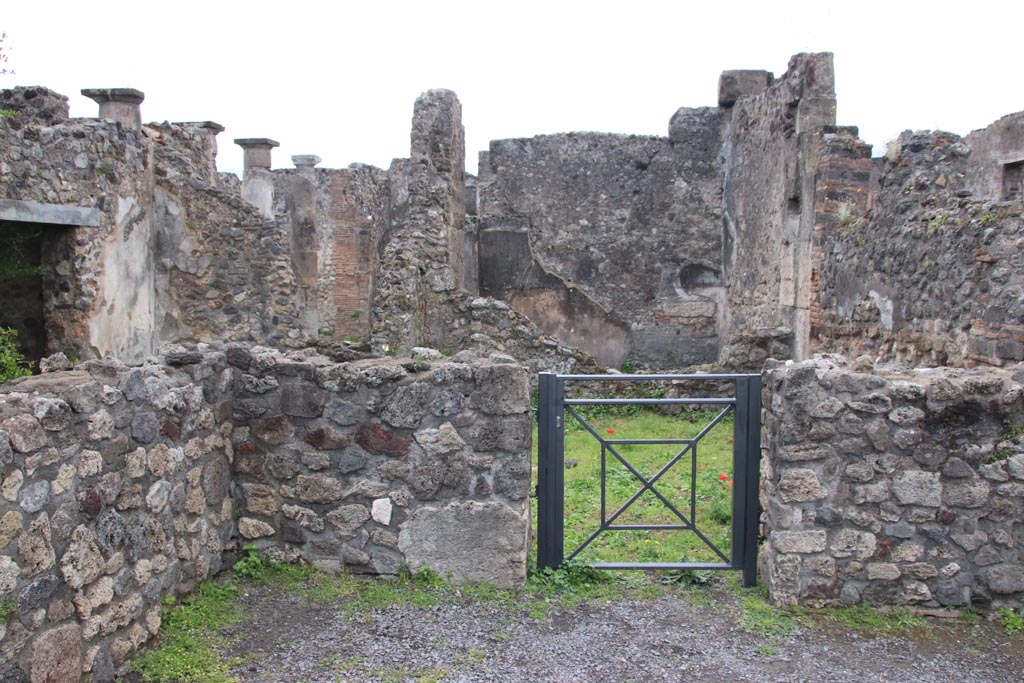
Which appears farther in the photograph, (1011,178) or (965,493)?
(1011,178)

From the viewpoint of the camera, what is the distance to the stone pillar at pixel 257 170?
18016 millimetres

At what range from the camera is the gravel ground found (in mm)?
3512

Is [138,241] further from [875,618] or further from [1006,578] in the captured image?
[1006,578]

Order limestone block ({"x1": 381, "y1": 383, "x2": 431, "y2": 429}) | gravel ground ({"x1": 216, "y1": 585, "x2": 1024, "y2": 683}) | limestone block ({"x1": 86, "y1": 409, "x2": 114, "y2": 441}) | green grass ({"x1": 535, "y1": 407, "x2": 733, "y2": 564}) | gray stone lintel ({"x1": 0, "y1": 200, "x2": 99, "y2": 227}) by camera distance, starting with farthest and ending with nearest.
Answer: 1. gray stone lintel ({"x1": 0, "y1": 200, "x2": 99, "y2": 227})
2. green grass ({"x1": 535, "y1": 407, "x2": 733, "y2": 564})
3. limestone block ({"x1": 381, "y1": 383, "x2": 431, "y2": 429})
4. gravel ground ({"x1": 216, "y1": 585, "x2": 1024, "y2": 683})
5. limestone block ({"x1": 86, "y1": 409, "x2": 114, "y2": 441})

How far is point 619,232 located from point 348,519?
1030 centimetres

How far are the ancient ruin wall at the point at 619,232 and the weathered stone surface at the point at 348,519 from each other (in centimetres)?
927

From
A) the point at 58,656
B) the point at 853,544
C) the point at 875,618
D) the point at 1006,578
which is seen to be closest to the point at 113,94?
the point at 58,656

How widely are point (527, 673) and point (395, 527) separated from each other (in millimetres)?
1166

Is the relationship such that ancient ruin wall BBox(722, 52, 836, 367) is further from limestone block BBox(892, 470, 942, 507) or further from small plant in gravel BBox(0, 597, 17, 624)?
small plant in gravel BBox(0, 597, 17, 624)

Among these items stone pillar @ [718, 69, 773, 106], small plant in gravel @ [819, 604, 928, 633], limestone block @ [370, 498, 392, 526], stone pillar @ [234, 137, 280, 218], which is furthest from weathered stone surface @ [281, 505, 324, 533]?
stone pillar @ [234, 137, 280, 218]

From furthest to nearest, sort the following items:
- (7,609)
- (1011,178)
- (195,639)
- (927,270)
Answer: (1011,178), (927,270), (195,639), (7,609)

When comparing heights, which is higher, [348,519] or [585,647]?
[348,519]

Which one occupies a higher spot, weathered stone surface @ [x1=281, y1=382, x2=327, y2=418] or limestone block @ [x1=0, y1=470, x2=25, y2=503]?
weathered stone surface @ [x1=281, y1=382, x2=327, y2=418]

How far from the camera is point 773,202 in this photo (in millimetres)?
11156
